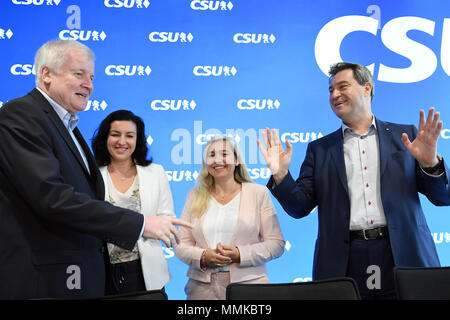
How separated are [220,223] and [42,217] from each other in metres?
1.42

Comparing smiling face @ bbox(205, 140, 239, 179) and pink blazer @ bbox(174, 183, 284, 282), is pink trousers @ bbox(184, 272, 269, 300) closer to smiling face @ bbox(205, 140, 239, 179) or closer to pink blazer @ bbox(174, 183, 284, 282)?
pink blazer @ bbox(174, 183, 284, 282)

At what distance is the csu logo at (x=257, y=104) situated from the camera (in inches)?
189

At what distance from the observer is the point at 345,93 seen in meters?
3.33

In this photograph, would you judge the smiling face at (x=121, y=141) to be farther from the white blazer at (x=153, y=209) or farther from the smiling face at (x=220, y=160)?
the smiling face at (x=220, y=160)

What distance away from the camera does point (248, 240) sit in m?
3.40

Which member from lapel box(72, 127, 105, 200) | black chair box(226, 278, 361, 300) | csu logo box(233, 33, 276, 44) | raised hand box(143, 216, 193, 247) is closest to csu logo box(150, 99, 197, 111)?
csu logo box(233, 33, 276, 44)

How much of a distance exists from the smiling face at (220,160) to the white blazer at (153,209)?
1.16 ft

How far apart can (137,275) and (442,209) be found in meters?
3.11

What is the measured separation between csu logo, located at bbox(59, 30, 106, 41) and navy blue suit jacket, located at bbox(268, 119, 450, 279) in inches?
100

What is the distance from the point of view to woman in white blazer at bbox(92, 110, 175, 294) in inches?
124

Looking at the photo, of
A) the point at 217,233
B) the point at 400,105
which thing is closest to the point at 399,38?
the point at 400,105

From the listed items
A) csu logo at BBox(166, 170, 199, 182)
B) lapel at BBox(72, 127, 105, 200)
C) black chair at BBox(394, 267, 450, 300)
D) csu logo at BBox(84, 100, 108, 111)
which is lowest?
black chair at BBox(394, 267, 450, 300)

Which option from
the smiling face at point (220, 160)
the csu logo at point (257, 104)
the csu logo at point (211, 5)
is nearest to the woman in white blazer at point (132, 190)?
the smiling face at point (220, 160)

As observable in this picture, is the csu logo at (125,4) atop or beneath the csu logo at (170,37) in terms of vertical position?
atop
